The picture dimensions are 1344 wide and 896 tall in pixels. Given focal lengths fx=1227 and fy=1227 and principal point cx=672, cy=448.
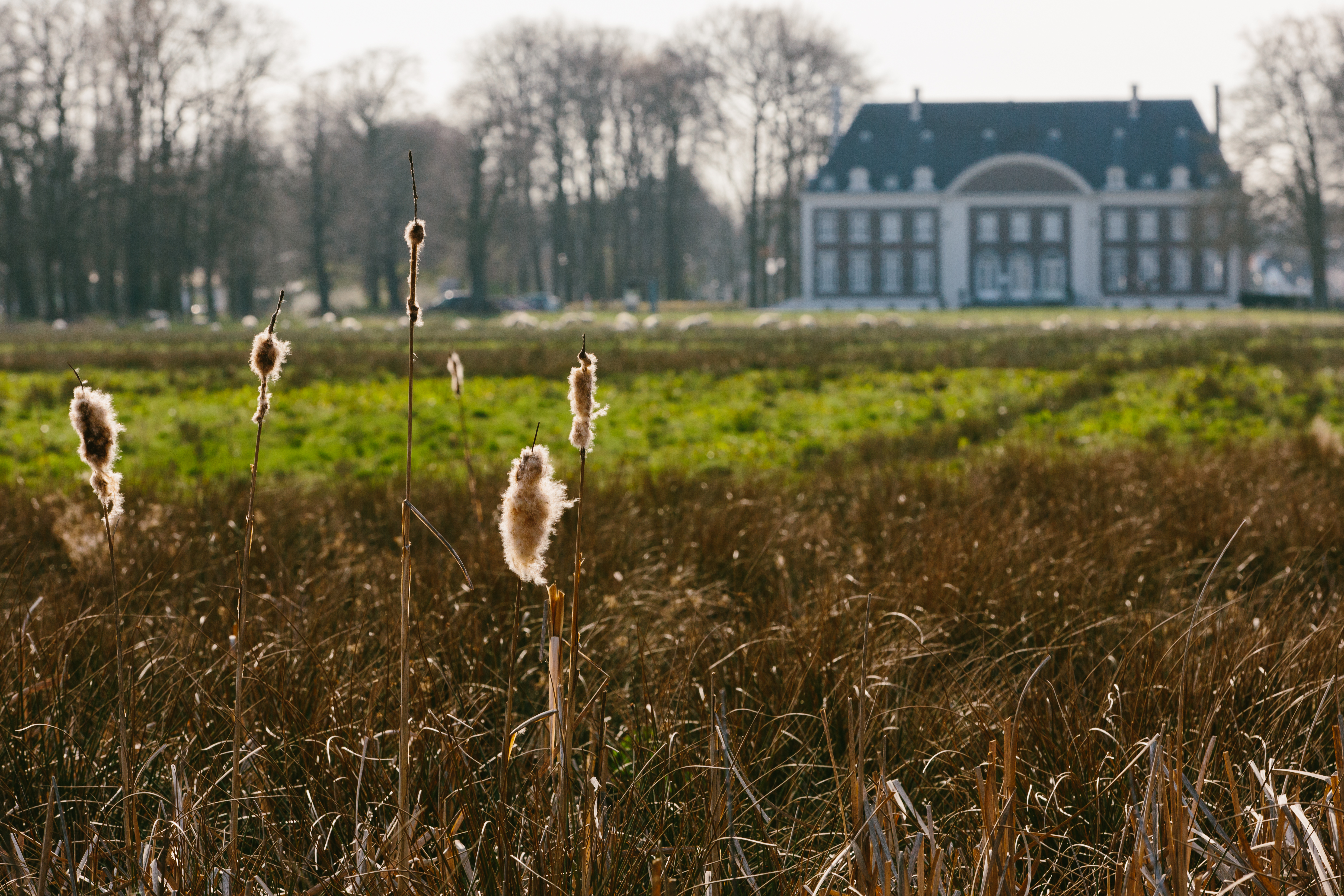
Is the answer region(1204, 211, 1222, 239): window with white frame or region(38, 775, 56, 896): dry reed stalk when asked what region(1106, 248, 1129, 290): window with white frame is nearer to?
region(1204, 211, 1222, 239): window with white frame

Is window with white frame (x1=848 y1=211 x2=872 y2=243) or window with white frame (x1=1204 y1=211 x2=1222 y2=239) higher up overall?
window with white frame (x1=848 y1=211 x2=872 y2=243)

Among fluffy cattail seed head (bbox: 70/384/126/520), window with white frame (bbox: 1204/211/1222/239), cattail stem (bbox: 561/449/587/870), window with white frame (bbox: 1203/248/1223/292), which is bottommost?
cattail stem (bbox: 561/449/587/870)

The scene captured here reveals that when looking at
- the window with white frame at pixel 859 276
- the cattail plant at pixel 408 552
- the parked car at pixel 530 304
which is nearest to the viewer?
the cattail plant at pixel 408 552

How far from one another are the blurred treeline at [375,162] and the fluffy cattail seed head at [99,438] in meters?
41.8

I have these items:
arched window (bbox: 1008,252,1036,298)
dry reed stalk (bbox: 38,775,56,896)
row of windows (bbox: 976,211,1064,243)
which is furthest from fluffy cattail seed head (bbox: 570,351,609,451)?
row of windows (bbox: 976,211,1064,243)

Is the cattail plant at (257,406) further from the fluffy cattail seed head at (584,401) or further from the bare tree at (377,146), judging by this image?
the bare tree at (377,146)

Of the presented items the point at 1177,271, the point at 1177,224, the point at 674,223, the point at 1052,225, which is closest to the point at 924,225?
the point at 1052,225

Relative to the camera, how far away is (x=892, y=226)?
216 feet

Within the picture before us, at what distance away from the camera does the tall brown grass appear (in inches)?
67.0

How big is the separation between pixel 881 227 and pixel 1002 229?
21.3 feet

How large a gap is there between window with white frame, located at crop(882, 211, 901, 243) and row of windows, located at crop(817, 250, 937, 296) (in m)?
1.22

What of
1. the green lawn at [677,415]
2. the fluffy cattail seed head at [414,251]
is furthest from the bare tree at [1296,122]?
the fluffy cattail seed head at [414,251]

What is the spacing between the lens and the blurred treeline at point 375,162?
41000 mm

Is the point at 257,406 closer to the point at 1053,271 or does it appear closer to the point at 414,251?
the point at 414,251
